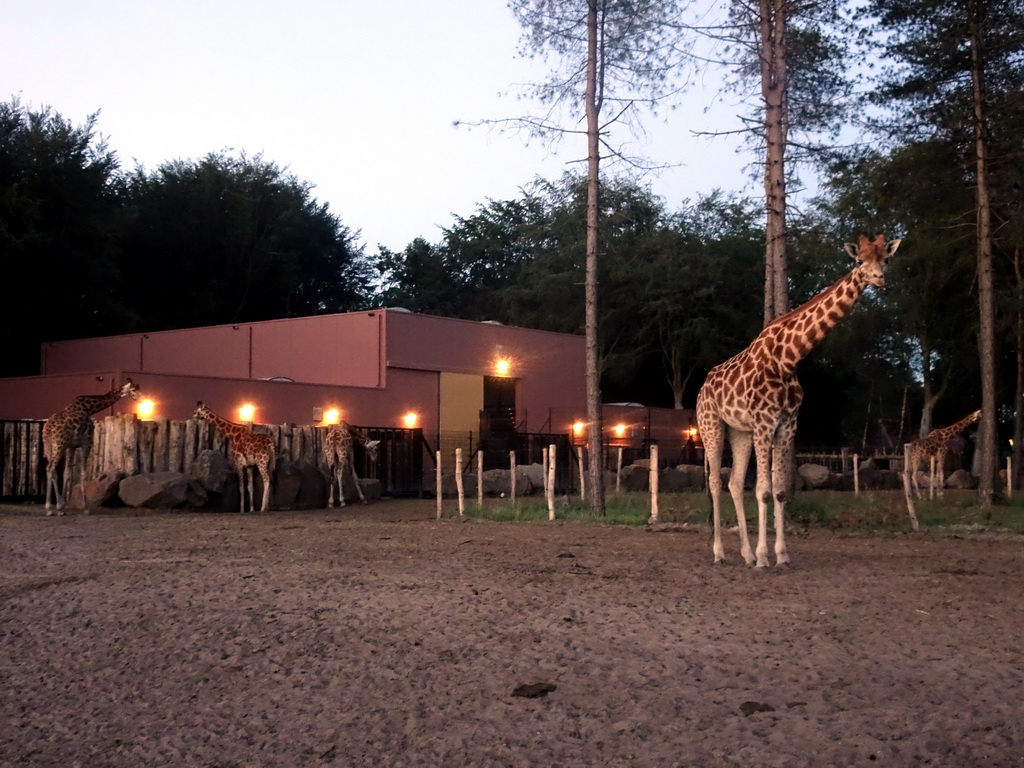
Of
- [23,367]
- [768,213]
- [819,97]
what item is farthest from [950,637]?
[23,367]

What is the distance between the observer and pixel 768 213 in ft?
59.1

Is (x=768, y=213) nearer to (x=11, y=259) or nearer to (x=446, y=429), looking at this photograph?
(x=446, y=429)

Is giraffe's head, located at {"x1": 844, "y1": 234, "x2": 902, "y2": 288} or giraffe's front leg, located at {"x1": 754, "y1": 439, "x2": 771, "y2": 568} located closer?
giraffe's head, located at {"x1": 844, "y1": 234, "x2": 902, "y2": 288}

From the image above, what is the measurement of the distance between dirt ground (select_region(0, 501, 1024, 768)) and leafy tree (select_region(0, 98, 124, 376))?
2811 cm

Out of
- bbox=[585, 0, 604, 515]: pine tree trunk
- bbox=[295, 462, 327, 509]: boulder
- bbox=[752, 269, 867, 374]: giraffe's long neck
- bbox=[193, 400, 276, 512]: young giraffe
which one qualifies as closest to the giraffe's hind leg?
bbox=[295, 462, 327, 509]: boulder

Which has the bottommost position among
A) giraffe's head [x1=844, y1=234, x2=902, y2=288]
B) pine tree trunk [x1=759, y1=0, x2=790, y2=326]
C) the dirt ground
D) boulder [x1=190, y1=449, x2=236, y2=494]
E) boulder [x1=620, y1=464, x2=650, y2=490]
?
the dirt ground

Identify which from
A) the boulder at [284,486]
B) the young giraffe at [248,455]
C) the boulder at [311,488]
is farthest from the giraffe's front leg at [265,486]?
the boulder at [311,488]

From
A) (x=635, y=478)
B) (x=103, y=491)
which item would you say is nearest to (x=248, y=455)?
(x=103, y=491)

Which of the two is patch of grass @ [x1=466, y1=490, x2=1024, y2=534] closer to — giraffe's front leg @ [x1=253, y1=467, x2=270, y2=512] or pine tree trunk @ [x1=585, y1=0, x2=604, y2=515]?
pine tree trunk @ [x1=585, y1=0, x2=604, y2=515]

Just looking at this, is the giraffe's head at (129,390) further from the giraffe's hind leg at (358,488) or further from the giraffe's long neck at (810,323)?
the giraffe's long neck at (810,323)

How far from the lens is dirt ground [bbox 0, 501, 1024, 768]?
5.53 m

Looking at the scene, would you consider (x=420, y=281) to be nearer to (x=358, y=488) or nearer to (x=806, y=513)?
(x=358, y=488)

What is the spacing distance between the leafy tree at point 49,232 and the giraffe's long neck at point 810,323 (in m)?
29.6

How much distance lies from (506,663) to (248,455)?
16764 millimetres
